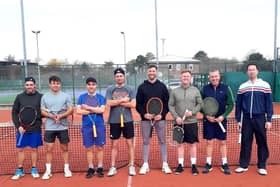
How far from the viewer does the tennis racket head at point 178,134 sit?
485cm

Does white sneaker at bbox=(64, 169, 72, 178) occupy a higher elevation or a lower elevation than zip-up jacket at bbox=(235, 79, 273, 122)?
lower

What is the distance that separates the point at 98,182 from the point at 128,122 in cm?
100

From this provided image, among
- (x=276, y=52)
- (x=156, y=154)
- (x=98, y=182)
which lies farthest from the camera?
(x=276, y=52)

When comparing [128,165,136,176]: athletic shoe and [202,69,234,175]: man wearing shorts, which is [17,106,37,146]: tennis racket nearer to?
[128,165,136,176]: athletic shoe

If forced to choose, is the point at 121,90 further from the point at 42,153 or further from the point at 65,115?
the point at 42,153

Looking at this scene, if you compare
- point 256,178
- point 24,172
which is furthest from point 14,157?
point 256,178

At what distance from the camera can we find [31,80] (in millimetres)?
4832

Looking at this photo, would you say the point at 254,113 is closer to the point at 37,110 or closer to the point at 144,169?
the point at 144,169

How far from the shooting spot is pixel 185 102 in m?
4.83

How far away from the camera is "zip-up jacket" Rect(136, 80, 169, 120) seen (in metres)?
4.91

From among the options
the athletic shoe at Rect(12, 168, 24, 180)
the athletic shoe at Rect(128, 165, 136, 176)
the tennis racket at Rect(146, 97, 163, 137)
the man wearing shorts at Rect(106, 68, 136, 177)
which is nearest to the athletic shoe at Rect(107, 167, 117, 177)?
the man wearing shorts at Rect(106, 68, 136, 177)

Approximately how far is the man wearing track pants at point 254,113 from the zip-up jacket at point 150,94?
3.79 feet

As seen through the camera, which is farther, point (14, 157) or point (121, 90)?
point (14, 157)

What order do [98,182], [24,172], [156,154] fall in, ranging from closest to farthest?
[98,182], [24,172], [156,154]
